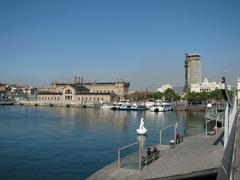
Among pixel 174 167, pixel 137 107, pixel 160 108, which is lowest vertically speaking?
pixel 137 107

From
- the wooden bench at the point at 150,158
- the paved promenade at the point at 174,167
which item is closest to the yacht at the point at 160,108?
the wooden bench at the point at 150,158

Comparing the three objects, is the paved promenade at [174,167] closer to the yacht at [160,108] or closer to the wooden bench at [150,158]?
the wooden bench at [150,158]

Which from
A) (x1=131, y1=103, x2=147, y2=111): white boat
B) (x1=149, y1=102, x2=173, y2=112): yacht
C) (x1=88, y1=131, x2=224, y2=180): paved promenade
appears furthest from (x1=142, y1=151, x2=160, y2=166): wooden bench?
(x1=131, y1=103, x2=147, y2=111): white boat

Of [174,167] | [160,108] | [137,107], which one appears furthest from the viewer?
[137,107]

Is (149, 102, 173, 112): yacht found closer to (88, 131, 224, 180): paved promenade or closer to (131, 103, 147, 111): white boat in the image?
(131, 103, 147, 111): white boat

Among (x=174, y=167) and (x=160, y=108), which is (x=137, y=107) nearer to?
(x=160, y=108)

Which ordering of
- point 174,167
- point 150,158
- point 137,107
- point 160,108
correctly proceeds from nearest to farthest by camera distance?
1. point 174,167
2. point 150,158
3. point 160,108
4. point 137,107

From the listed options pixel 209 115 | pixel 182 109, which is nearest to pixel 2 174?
pixel 209 115

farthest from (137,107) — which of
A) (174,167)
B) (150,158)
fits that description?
(174,167)

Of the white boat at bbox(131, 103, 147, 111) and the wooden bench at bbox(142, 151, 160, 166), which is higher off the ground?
the wooden bench at bbox(142, 151, 160, 166)

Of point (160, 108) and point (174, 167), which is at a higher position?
point (174, 167)

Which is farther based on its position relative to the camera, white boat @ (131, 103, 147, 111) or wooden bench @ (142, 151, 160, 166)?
white boat @ (131, 103, 147, 111)

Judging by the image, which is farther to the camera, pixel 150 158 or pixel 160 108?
pixel 160 108

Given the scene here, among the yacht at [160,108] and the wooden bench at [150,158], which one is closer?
the wooden bench at [150,158]
